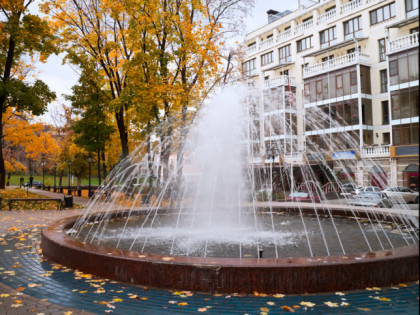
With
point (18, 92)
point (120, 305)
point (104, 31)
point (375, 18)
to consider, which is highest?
point (375, 18)

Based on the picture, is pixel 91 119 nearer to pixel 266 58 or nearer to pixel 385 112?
pixel 385 112

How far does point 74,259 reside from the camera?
6684 millimetres

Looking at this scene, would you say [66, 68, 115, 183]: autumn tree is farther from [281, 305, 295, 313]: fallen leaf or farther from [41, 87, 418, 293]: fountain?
[281, 305, 295, 313]: fallen leaf

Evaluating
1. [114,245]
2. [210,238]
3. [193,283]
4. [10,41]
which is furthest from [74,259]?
[10,41]

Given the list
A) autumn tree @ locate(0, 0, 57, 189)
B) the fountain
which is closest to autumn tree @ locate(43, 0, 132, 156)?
autumn tree @ locate(0, 0, 57, 189)

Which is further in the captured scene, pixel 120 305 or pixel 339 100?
pixel 339 100

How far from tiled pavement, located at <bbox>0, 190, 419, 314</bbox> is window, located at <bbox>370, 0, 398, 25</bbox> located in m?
34.8

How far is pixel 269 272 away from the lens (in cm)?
519

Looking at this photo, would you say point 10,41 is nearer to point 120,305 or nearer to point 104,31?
point 104,31

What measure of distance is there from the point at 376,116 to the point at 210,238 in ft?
102

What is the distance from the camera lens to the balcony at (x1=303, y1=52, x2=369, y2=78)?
34.3 meters

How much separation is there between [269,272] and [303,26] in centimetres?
4202

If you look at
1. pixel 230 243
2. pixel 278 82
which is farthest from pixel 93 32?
pixel 278 82

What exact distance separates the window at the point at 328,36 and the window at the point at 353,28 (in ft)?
3.93
